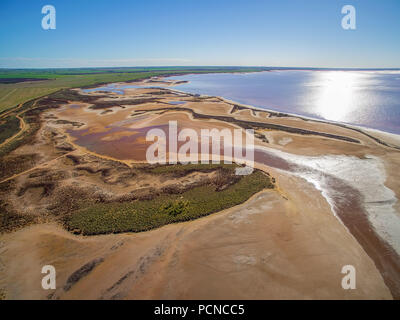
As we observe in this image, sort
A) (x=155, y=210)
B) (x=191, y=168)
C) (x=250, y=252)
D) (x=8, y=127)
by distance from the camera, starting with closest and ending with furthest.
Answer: (x=250, y=252) → (x=155, y=210) → (x=191, y=168) → (x=8, y=127)

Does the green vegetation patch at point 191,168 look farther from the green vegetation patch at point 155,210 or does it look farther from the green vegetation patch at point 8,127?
the green vegetation patch at point 8,127

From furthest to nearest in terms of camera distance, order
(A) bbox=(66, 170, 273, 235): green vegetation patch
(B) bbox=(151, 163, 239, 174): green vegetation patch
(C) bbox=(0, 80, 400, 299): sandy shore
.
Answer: (B) bbox=(151, 163, 239, 174): green vegetation patch < (A) bbox=(66, 170, 273, 235): green vegetation patch < (C) bbox=(0, 80, 400, 299): sandy shore

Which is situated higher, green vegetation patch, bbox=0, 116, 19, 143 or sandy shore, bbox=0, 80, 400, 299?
green vegetation patch, bbox=0, 116, 19, 143

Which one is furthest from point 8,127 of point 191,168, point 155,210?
point 155,210

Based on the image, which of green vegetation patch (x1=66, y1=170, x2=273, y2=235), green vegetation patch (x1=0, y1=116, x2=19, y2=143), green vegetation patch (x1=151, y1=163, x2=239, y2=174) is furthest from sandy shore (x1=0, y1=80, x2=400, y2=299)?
green vegetation patch (x1=0, y1=116, x2=19, y2=143)

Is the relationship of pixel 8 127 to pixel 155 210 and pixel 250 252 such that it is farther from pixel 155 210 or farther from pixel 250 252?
pixel 250 252

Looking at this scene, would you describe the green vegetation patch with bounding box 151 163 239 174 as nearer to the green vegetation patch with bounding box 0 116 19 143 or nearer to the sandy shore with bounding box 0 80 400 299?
the sandy shore with bounding box 0 80 400 299

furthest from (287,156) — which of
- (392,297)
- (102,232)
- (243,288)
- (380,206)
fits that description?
(102,232)

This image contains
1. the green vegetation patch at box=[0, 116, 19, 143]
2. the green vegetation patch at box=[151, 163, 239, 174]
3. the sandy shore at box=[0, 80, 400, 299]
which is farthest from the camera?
the green vegetation patch at box=[0, 116, 19, 143]

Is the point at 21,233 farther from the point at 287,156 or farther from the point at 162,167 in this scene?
the point at 287,156

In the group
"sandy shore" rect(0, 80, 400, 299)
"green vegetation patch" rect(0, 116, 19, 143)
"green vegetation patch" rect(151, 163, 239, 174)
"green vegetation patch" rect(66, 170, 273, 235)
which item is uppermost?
"green vegetation patch" rect(0, 116, 19, 143)
